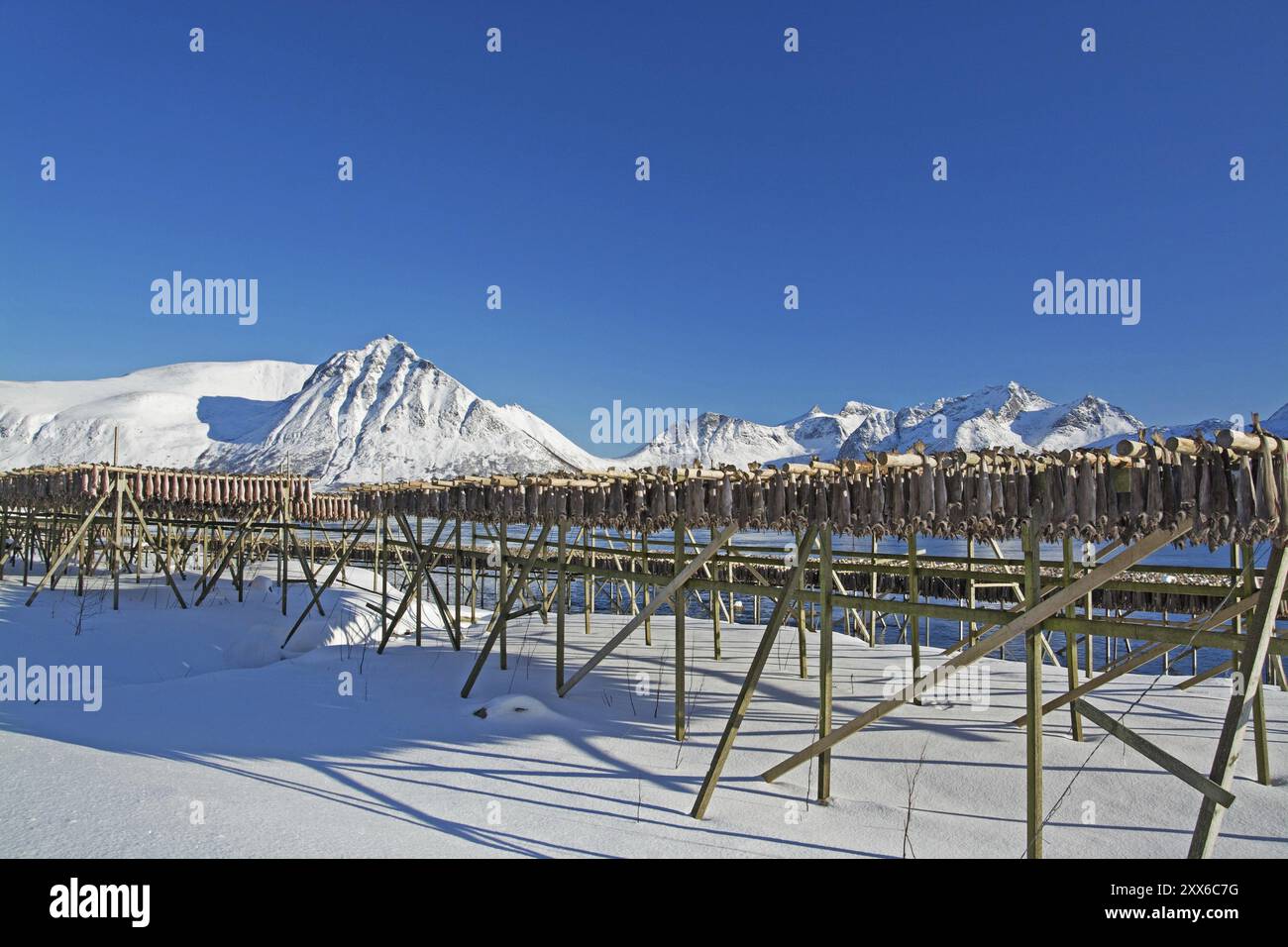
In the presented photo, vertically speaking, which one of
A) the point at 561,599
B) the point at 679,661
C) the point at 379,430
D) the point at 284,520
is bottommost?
the point at 679,661

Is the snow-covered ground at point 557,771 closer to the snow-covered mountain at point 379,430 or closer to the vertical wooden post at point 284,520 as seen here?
the vertical wooden post at point 284,520

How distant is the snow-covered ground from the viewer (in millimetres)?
4367

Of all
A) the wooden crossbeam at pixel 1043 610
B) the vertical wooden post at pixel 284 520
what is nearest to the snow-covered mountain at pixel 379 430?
the vertical wooden post at pixel 284 520

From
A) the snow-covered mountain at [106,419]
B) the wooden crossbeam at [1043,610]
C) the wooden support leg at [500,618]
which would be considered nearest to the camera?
the wooden crossbeam at [1043,610]

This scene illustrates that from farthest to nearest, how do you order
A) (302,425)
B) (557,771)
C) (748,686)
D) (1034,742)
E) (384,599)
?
(302,425), (384,599), (557,771), (748,686), (1034,742)

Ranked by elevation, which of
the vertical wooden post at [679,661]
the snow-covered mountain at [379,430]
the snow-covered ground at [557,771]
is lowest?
the snow-covered ground at [557,771]

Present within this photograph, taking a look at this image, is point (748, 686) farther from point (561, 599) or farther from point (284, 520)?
point (284, 520)

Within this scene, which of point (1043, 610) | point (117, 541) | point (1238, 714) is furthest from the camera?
point (117, 541)

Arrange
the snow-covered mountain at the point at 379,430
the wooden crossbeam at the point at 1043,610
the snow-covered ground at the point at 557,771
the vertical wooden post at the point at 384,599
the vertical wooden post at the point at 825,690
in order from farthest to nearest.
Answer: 1. the snow-covered mountain at the point at 379,430
2. the vertical wooden post at the point at 384,599
3. the vertical wooden post at the point at 825,690
4. the snow-covered ground at the point at 557,771
5. the wooden crossbeam at the point at 1043,610

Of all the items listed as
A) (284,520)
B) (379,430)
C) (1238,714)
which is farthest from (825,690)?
(379,430)

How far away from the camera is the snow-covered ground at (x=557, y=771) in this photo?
437 cm

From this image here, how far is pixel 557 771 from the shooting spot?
19.9 ft
